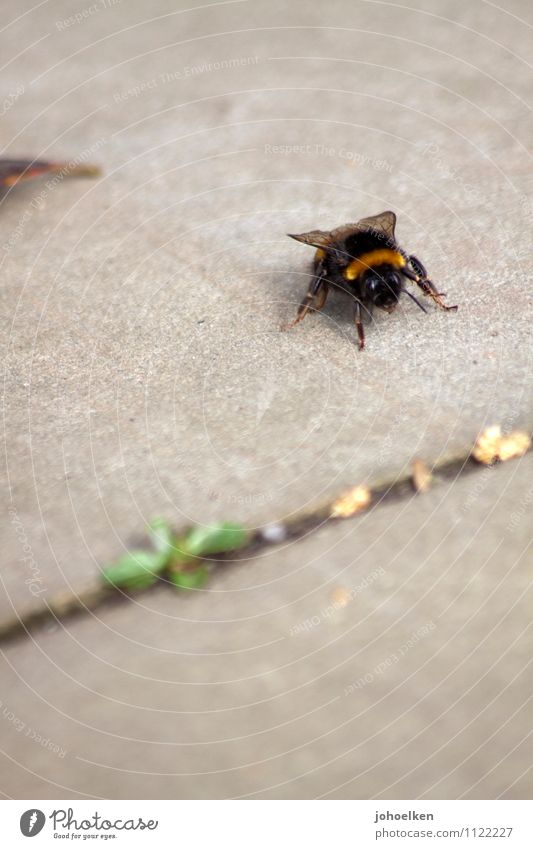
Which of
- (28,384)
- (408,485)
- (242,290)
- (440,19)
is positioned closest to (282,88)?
(440,19)

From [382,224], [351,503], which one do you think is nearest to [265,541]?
[351,503]

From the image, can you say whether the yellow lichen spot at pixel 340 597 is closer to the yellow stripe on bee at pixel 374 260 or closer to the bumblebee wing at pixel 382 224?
the yellow stripe on bee at pixel 374 260

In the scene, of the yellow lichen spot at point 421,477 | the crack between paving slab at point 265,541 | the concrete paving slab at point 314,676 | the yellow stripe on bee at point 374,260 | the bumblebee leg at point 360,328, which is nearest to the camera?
the concrete paving slab at point 314,676

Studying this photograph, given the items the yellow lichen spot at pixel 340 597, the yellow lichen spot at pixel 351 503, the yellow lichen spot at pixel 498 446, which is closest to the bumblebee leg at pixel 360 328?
the yellow lichen spot at pixel 498 446

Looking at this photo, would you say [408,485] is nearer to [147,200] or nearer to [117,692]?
[117,692]

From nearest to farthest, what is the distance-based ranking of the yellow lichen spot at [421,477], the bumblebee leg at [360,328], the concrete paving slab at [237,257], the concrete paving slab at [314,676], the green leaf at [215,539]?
the concrete paving slab at [314,676] < the green leaf at [215,539] < the yellow lichen spot at [421,477] < the concrete paving slab at [237,257] < the bumblebee leg at [360,328]

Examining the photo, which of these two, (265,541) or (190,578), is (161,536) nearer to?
(190,578)
